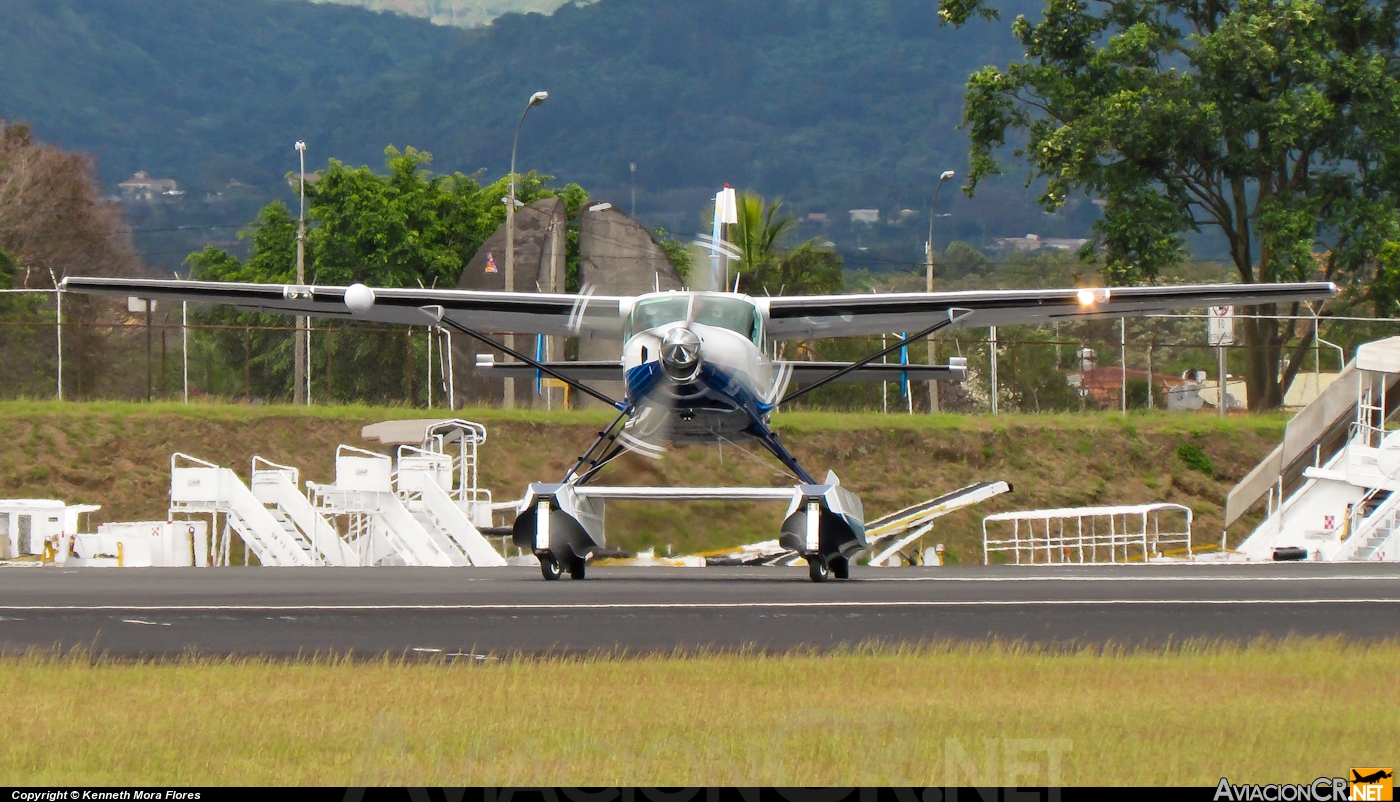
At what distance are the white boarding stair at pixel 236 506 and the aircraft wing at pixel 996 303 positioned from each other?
405 inches

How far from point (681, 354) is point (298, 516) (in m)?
12.3

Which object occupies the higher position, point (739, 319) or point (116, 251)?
point (116, 251)

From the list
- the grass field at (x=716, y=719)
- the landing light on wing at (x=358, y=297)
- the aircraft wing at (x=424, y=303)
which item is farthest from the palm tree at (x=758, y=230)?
the grass field at (x=716, y=719)

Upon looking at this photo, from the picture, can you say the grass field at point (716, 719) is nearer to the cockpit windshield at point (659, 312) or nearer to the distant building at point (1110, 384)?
the cockpit windshield at point (659, 312)

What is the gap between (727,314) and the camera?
18.6 m

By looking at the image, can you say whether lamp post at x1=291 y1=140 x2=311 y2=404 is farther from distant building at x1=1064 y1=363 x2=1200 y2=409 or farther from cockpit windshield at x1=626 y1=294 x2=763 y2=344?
distant building at x1=1064 y1=363 x2=1200 y2=409

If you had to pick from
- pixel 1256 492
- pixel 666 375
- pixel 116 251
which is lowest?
pixel 1256 492

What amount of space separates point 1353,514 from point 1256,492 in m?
4.83

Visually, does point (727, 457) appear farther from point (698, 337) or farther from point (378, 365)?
point (698, 337)

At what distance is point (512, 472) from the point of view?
3519cm

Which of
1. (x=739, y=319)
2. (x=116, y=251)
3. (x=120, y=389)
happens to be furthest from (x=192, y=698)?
(x=116, y=251)

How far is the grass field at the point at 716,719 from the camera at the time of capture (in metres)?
6.68

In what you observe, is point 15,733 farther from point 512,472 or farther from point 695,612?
point 512,472

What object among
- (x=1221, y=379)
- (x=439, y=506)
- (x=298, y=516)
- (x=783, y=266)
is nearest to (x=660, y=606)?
(x=439, y=506)
